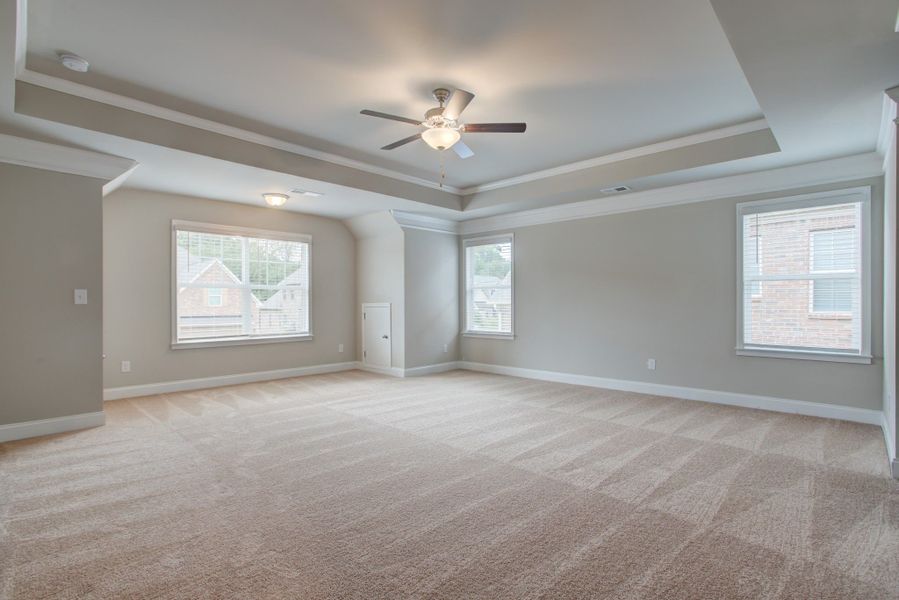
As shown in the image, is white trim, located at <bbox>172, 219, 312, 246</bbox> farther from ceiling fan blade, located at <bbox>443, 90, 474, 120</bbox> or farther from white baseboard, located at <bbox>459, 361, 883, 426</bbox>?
ceiling fan blade, located at <bbox>443, 90, 474, 120</bbox>

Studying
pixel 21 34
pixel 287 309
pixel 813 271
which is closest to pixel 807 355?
pixel 813 271

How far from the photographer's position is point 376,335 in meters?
7.32

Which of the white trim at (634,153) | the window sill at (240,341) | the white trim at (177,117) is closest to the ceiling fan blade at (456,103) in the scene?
the white trim at (177,117)

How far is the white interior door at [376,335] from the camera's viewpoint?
7138mm

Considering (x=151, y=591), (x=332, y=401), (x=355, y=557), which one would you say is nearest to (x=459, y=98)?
(x=355, y=557)

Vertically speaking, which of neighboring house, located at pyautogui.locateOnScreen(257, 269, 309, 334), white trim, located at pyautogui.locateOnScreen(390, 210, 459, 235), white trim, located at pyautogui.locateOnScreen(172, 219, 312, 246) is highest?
white trim, located at pyautogui.locateOnScreen(390, 210, 459, 235)

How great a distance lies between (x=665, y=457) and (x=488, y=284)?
171 inches

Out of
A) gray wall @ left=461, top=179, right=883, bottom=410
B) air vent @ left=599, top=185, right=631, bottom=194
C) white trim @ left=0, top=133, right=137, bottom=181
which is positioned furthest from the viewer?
air vent @ left=599, top=185, right=631, bottom=194

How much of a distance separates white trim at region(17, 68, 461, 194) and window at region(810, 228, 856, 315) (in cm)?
462

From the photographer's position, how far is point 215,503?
266 cm

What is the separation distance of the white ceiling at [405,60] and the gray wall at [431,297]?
283 cm

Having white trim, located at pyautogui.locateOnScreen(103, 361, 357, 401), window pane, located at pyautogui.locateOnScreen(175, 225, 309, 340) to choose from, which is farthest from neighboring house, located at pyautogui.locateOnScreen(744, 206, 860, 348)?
window pane, located at pyautogui.locateOnScreen(175, 225, 309, 340)

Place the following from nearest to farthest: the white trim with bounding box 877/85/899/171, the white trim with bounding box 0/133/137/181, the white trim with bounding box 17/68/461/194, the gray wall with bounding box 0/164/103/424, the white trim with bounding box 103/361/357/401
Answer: the white trim with bounding box 877/85/899/171
the white trim with bounding box 17/68/461/194
the white trim with bounding box 0/133/137/181
the gray wall with bounding box 0/164/103/424
the white trim with bounding box 103/361/357/401

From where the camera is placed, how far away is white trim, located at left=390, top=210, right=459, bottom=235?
22.1 ft
